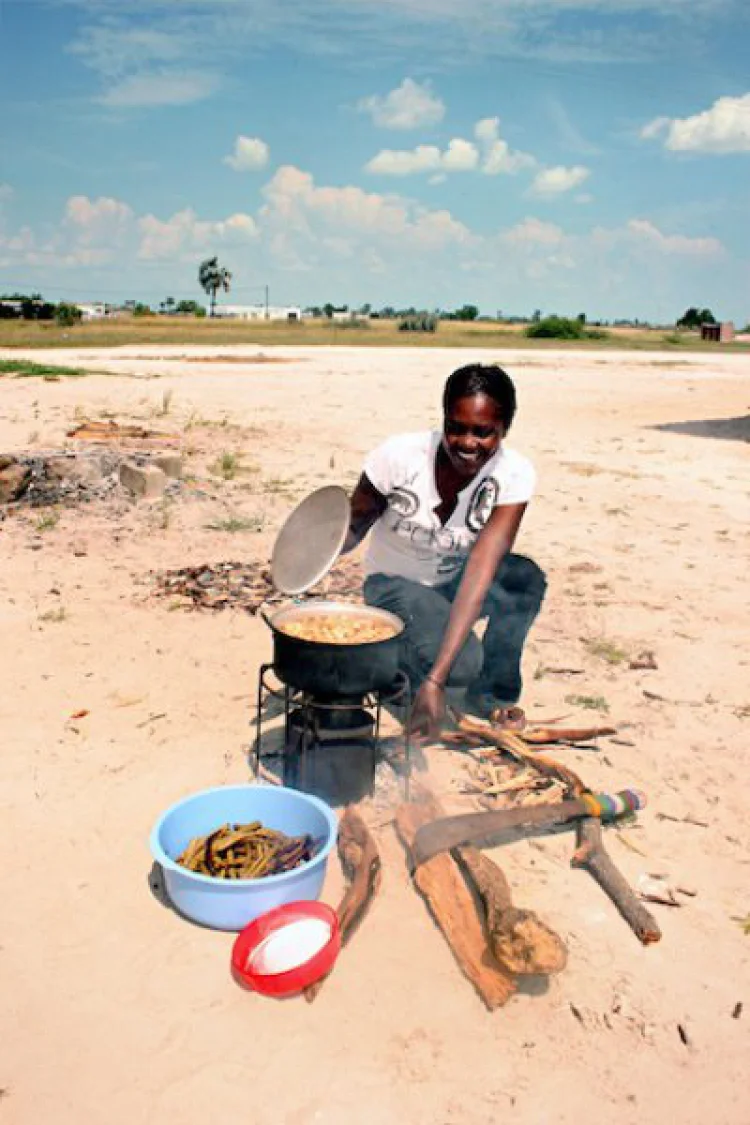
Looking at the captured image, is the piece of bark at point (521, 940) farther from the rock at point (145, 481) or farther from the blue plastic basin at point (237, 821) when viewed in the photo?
the rock at point (145, 481)

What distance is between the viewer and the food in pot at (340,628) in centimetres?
344

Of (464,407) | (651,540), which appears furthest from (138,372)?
(464,407)

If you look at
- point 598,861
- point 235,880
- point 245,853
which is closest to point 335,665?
point 245,853

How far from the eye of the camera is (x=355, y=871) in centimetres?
310

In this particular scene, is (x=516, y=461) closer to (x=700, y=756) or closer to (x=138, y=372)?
(x=700, y=756)

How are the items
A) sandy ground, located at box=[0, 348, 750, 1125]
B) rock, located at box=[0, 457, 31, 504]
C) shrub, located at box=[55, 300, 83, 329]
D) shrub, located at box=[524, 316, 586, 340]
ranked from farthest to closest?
shrub, located at box=[524, 316, 586, 340]
shrub, located at box=[55, 300, 83, 329]
rock, located at box=[0, 457, 31, 504]
sandy ground, located at box=[0, 348, 750, 1125]

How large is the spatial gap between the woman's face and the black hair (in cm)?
2

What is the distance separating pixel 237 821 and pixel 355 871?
45 cm

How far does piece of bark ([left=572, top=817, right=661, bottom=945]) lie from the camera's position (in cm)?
290

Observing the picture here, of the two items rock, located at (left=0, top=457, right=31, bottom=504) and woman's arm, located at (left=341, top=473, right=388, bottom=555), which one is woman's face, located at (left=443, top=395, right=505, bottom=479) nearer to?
woman's arm, located at (left=341, top=473, right=388, bottom=555)

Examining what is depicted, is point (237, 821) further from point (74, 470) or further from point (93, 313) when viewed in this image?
point (93, 313)

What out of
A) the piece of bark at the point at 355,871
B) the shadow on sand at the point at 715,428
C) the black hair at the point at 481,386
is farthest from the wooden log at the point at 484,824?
the shadow on sand at the point at 715,428

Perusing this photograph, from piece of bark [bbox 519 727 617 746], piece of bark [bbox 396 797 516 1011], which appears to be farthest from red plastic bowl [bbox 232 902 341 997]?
piece of bark [bbox 519 727 617 746]

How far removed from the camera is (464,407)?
142 inches
